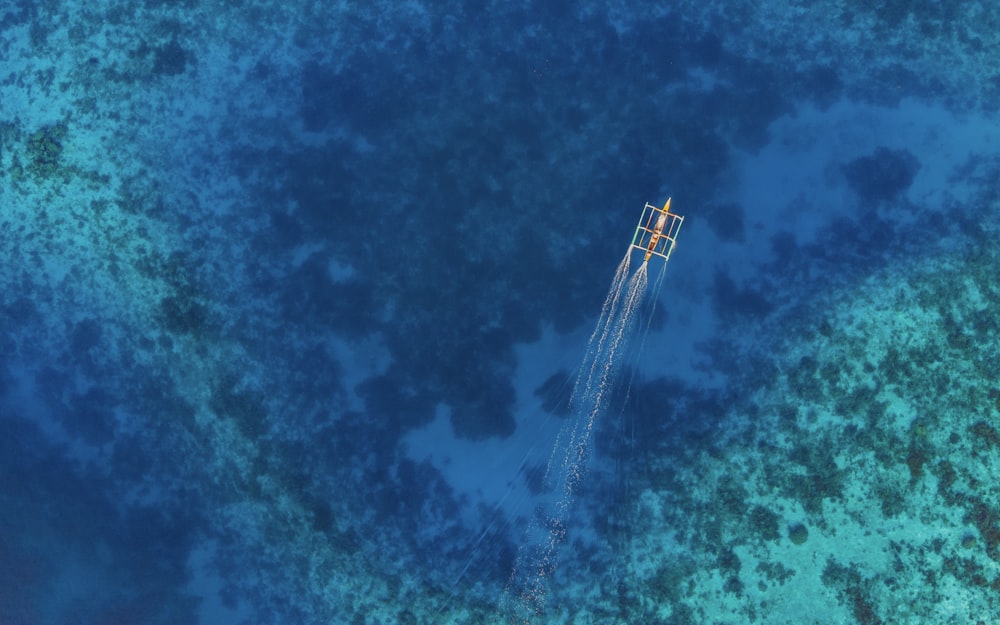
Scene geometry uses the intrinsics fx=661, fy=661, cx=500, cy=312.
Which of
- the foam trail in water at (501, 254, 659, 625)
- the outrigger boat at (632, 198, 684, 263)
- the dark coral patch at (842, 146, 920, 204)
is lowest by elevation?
the foam trail in water at (501, 254, 659, 625)

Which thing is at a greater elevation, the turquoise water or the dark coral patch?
the dark coral patch

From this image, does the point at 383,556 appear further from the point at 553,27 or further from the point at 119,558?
the point at 553,27

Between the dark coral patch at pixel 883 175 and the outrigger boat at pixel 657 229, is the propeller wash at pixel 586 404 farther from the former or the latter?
the dark coral patch at pixel 883 175

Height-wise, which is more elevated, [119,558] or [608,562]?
[608,562]

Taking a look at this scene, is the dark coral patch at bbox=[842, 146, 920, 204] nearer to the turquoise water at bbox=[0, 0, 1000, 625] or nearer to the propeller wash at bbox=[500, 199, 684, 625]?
the turquoise water at bbox=[0, 0, 1000, 625]

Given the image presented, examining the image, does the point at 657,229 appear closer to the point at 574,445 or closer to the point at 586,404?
the point at 586,404

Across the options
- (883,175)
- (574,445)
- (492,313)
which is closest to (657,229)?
(492,313)

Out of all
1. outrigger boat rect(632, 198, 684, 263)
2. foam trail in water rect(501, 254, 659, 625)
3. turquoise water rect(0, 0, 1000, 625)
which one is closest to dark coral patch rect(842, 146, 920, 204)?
turquoise water rect(0, 0, 1000, 625)

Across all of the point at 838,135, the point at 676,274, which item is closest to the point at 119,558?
the point at 676,274
